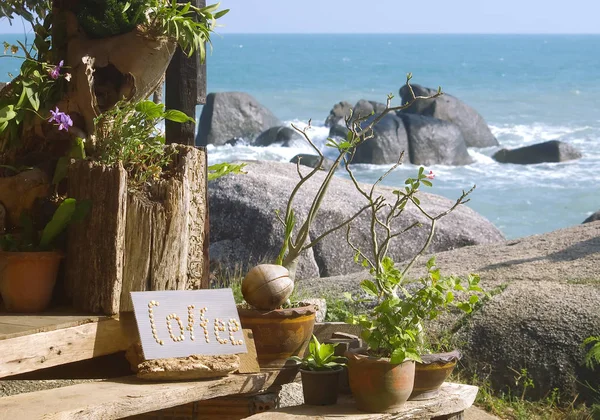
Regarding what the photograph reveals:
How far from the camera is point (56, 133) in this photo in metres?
4.03

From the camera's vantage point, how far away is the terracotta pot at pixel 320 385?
12.3 feet

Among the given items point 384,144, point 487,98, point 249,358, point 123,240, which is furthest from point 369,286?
point 487,98

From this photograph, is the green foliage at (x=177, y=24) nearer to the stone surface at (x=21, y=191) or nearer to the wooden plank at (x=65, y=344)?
the stone surface at (x=21, y=191)

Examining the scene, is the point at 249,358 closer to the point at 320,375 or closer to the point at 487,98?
the point at 320,375

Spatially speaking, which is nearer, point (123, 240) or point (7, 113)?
point (123, 240)

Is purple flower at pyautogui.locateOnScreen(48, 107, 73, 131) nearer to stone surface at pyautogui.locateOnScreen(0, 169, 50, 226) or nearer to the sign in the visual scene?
stone surface at pyautogui.locateOnScreen(0, 169, 50, 226)

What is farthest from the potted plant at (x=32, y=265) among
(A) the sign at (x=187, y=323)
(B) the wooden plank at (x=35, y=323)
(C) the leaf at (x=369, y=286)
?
(C) the leaf at (x=369, y=286)

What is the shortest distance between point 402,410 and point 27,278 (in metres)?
1.66

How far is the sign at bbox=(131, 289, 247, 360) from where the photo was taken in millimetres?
3635

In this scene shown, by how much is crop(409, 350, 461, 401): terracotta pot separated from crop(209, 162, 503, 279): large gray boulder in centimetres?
385

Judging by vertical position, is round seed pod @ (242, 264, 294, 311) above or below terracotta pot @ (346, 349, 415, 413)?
above

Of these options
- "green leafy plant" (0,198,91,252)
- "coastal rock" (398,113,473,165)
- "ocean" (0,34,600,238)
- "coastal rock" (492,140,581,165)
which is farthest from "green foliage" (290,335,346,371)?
"coastal rock" (492,140,581,165)

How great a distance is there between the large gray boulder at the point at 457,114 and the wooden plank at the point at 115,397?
20.5 meters

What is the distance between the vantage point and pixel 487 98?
4747 cm
